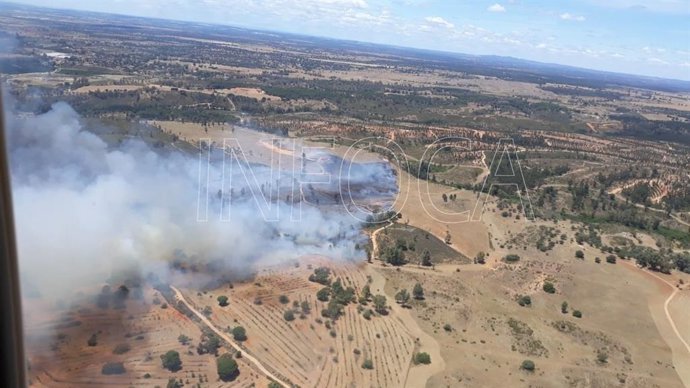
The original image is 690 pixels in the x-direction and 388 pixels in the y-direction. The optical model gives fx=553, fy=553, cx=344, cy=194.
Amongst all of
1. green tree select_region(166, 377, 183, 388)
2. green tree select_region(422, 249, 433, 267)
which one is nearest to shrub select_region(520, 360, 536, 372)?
green tree select_region(422, 249, 433, 267)

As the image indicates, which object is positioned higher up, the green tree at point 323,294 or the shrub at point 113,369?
the shrub at point 113,369

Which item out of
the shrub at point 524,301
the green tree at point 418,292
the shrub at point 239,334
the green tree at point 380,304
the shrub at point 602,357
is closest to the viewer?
the shrub at point 239,334

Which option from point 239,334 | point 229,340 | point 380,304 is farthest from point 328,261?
point 229,340

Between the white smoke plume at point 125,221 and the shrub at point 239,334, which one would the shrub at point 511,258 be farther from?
the shrub at point 239,334

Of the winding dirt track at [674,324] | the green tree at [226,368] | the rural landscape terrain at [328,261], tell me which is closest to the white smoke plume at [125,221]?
the rural landscape terrain at [328,261]

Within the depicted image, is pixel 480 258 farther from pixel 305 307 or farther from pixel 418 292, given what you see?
pixel 305 307

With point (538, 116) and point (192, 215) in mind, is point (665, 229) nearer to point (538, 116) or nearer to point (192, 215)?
point (192, 215)
